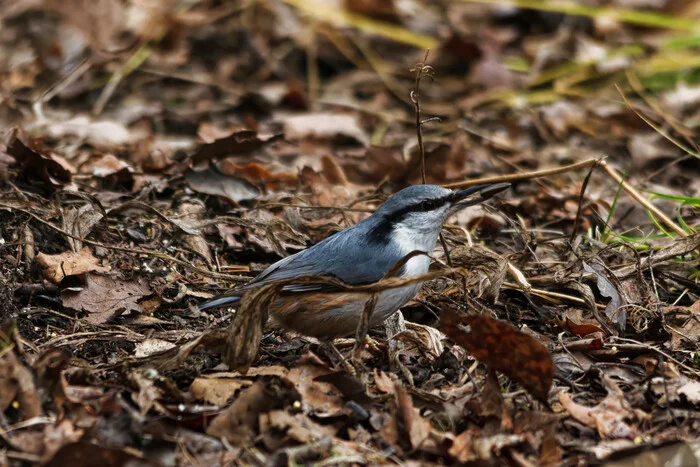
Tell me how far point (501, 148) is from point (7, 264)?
3973 millimetres

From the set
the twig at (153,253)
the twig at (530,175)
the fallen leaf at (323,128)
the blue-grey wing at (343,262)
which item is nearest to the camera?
the blue-grey wing at (343,262)

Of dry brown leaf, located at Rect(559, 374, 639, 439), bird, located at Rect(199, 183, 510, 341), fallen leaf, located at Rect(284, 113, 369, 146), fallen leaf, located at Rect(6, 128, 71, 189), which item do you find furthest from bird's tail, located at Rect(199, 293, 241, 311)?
fallen leaf, located at Rect(284, 113, 369, 146)

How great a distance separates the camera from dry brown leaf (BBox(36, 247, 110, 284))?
13.4ft

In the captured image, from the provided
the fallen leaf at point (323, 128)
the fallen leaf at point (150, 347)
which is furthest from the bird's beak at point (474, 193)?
the fallen leaf at point (323, 128)

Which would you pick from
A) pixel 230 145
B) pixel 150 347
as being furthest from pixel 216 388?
pixel 230 145

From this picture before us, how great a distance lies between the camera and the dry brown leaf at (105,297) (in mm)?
3941

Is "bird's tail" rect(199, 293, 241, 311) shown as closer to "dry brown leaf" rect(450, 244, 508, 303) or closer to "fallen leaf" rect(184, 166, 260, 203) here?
"dry brown leaf" rect(450, 244, 508, 303)

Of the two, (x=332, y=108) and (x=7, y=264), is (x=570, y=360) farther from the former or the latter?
(x=332, y=108)

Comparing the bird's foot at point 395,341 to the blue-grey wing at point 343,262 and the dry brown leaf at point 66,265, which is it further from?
the dry brown leaf at point 66,265

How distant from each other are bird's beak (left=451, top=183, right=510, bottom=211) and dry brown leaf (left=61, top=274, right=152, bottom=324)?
1612 millimetres

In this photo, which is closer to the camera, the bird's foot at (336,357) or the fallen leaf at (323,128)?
the bird's foot at (336,357)

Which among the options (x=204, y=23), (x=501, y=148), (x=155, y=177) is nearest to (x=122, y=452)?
(x=155, y=177)

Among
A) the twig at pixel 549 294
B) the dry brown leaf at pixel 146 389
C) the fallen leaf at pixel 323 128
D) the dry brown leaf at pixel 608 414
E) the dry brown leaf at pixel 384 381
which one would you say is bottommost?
the fallen leaf at pixel 323 128

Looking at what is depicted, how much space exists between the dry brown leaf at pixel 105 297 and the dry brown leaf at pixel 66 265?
2.7 inches
